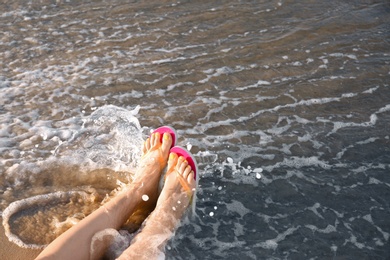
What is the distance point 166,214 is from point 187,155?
61cm

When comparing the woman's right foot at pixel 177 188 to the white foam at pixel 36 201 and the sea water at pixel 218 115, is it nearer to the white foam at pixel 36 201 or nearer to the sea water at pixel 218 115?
the sea water at pixel 218 115

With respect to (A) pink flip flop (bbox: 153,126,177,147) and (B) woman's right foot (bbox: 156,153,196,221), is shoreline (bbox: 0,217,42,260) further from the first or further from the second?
(A) pink flip flop (bbox: 153,126,177,147)

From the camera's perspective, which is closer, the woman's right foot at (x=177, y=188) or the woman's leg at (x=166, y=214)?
the woman's leg at (x=166, y=214)

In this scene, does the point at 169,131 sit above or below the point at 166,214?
above

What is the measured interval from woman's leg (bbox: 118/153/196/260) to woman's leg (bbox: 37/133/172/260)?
0.39ft

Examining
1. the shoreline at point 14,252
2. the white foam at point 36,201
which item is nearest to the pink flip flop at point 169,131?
the white foam at point 36,201

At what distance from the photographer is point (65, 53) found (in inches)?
234

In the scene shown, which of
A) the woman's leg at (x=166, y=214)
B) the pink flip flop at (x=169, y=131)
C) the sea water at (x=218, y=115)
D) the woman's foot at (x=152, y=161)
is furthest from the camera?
the pink flip flop at (x=169, y=131)

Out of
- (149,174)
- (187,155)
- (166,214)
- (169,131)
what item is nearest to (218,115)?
(169,131)

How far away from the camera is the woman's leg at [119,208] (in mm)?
3076

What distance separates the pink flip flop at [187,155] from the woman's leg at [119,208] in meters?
0.09

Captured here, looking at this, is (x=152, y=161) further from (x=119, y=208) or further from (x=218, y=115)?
(x=218, y=115)

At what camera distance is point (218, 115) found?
15.6 feet

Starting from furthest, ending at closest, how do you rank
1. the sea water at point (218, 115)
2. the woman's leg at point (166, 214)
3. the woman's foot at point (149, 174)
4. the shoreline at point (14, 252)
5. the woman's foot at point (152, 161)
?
the woman's foot at point (152, 161)
the woman's foot at point (149, 174)
the sea water at point (218, 115)
the shoreline at point (14, 252)
the woman's leg at point (166, 214)
